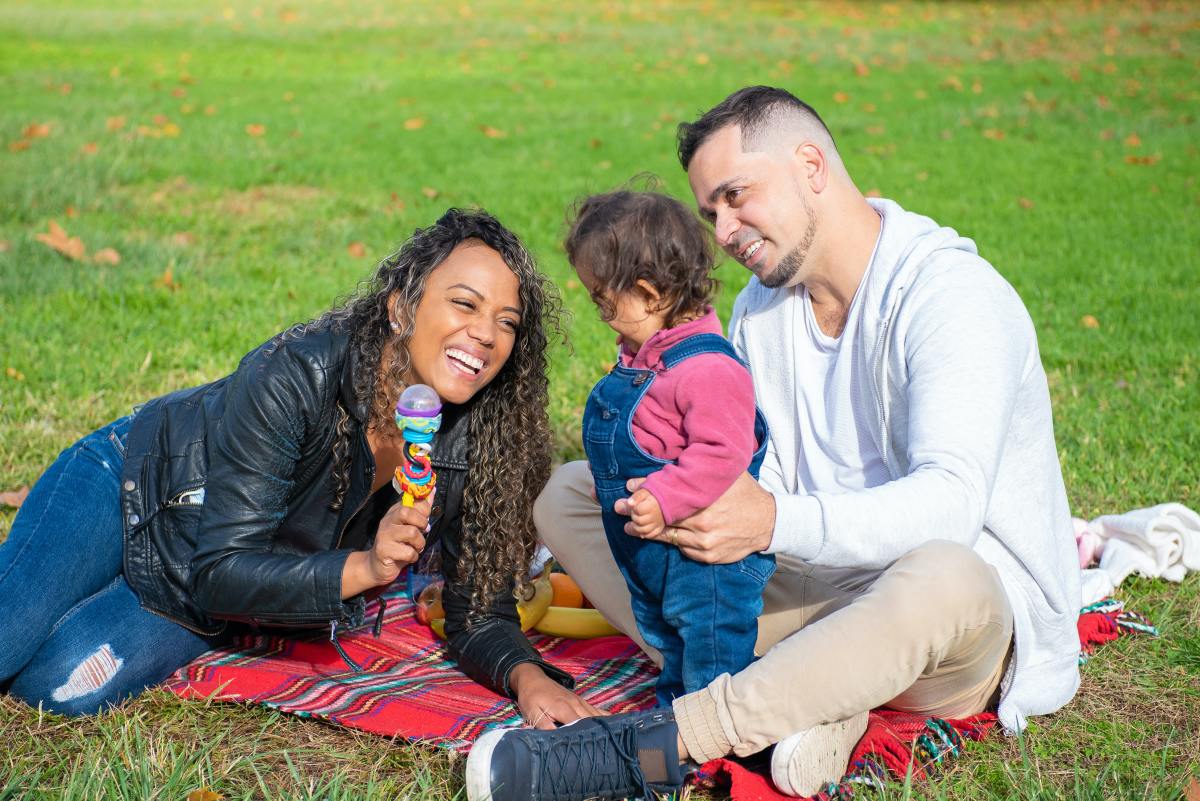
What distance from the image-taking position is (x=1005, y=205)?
9680mm

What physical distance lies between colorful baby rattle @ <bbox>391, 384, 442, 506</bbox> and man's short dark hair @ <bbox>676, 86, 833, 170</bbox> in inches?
47.2

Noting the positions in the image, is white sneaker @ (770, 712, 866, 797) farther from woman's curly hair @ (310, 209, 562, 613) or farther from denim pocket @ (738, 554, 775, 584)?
woman's curly hair @ (310, 209, 562, 613)

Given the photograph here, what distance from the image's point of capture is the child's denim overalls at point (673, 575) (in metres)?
3.06

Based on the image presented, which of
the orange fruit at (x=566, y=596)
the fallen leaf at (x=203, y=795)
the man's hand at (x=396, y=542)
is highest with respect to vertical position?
the man's hand at (x=396, y=542)

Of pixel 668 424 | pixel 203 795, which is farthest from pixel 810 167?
pixel 203 795

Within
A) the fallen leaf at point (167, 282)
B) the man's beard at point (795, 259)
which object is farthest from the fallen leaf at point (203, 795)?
the fallen leaf at point (167, 282)

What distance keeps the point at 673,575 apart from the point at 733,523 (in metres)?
0.26

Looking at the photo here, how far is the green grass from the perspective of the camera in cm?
324

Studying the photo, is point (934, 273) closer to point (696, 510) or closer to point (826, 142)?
point (826, 142)

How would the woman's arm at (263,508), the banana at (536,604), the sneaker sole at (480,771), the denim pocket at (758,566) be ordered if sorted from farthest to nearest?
the banana at (536,604) → the woman's arm at (263,508) → the denim pocket at (758,566) → the sneaker sole at (480,771)

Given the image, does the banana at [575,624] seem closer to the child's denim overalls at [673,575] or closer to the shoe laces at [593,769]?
the child's denim overalls at [673,575]

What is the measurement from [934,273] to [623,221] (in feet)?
2.75

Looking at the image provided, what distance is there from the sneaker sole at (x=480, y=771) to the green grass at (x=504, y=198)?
180 millimetres

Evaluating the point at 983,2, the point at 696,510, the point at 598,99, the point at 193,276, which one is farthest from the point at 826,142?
the point at 983,2
